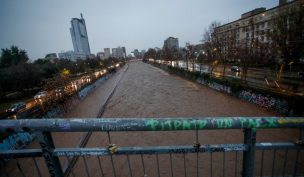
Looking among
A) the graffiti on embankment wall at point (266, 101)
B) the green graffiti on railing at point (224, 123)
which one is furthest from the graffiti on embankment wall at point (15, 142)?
the graffiti on embankment wall at point (266, 101)

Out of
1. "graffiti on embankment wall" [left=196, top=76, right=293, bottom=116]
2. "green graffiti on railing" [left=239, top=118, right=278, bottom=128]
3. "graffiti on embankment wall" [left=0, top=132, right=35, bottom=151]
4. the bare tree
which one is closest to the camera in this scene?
"green graffiti on railing" [left=239, top=118, right=278, bottom=128]

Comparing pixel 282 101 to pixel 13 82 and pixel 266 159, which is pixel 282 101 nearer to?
pixel 266 159

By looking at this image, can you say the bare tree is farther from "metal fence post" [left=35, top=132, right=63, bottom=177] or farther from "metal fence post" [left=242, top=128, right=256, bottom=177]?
"metal fence post" [left=35, top=132, right=63, bottom=177]

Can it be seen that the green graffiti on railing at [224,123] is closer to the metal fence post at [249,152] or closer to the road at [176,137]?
the metal fence post at [249,152]

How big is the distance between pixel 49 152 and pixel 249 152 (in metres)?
2.10

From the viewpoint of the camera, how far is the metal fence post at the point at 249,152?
173 cm

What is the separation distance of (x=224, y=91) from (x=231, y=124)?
72.4ft

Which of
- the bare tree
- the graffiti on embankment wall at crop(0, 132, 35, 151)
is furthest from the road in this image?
the bare tree

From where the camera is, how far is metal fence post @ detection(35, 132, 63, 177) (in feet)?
5.79

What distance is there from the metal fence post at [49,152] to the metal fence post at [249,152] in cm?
205

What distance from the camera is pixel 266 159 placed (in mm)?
7992

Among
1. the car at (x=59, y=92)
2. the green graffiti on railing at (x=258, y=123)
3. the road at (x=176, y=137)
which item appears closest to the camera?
the green graffiti on railing at (x=258, y=123)

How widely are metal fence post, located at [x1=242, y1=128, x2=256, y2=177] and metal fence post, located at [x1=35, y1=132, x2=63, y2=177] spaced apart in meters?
2.05

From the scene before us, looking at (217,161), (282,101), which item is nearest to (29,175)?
(217,161)
